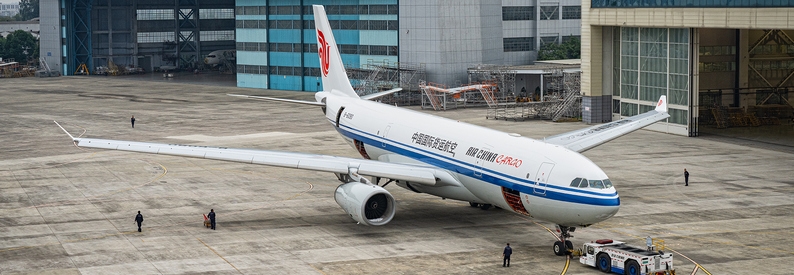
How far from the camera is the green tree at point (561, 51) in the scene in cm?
13700

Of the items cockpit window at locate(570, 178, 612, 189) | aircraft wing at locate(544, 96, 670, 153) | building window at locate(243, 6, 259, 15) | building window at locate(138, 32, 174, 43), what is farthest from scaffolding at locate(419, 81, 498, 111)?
building window at locate(138, 32, 174, 43)

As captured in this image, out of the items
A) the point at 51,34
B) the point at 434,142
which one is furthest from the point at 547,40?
the point at 51,34

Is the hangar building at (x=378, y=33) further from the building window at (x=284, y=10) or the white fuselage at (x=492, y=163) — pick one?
the white fuselage at (x=492, y=163)

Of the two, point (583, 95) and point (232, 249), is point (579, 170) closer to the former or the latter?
point (232, 249)

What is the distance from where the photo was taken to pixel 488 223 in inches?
2019

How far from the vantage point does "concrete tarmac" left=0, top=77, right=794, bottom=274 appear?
4344 cm

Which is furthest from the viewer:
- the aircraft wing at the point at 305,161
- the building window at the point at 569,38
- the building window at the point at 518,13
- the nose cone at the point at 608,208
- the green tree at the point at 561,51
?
the building window at the point at 569,38

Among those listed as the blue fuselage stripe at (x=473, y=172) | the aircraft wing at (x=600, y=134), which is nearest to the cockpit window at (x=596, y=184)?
the blue fuselage stripe at (x=473, y=172)

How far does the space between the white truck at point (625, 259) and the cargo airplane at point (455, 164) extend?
132 cm

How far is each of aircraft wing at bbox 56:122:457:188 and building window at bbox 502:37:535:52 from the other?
278 feet

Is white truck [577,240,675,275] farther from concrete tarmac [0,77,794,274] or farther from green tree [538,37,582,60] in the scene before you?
green tree [538,37,582,60]

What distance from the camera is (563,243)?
44188mm

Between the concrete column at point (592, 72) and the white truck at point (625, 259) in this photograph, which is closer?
the white truck at point (625, 259)

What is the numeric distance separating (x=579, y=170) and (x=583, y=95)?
57008 mm
